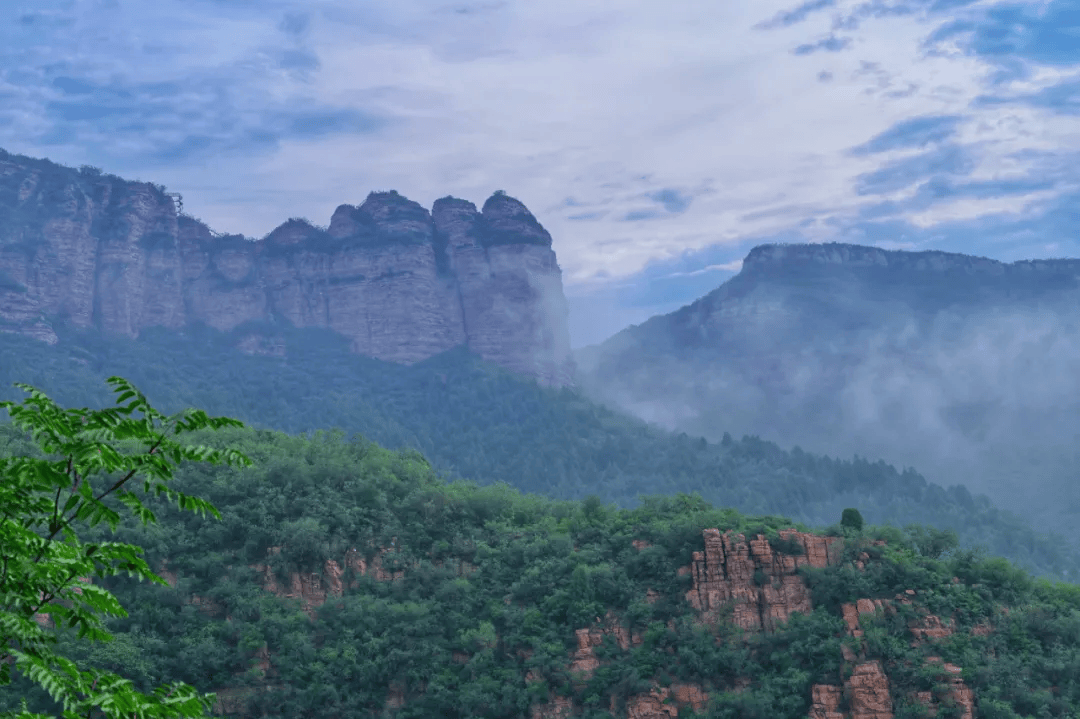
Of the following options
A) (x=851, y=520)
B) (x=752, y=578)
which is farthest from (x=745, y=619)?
(x=851, y=520)

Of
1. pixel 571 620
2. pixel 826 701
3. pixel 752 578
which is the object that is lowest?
pixel 826 701

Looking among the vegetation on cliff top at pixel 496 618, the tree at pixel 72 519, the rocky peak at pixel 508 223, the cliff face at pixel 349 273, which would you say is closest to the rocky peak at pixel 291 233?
the cliff face at pixel 349 273

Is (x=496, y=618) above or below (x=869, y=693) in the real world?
above

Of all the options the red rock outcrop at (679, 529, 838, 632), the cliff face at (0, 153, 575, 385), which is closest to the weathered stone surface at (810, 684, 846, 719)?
the red rock outcrop at (679, 529, 838, 632)

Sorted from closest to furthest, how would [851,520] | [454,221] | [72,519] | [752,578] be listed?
[72,519] < [752,578] < [851,520] < [454,221]

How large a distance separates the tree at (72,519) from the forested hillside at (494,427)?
336 ft

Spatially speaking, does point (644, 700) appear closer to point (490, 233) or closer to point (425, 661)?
point (425, 661)

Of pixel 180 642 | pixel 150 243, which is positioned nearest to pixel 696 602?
pixel 180 642

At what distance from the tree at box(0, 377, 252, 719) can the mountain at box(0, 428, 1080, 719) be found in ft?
94.3

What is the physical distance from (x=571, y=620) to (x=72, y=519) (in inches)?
1441

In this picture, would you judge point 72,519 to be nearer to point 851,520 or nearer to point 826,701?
point 826,701

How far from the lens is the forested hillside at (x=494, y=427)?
12294 centimetres

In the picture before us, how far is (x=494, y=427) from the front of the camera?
156m

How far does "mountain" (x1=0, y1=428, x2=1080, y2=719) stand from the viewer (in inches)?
1555
